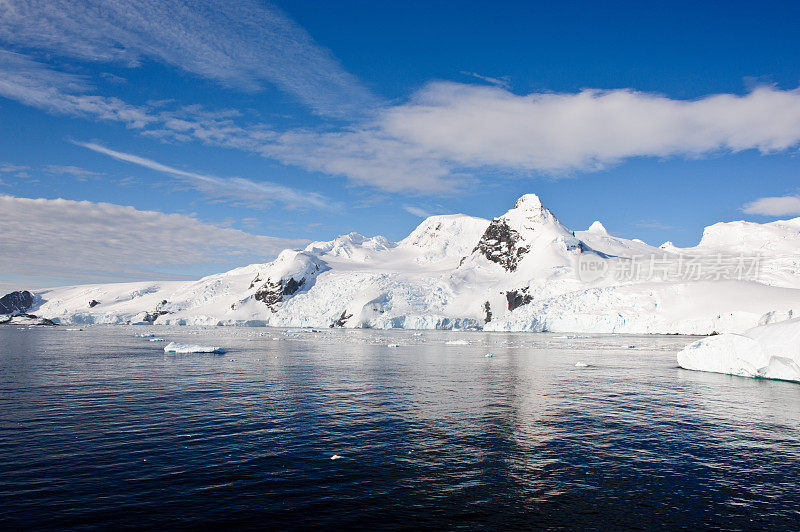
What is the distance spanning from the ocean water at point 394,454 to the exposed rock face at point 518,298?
125835mm

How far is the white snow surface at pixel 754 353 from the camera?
37875mm

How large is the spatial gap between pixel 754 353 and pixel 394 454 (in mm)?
37497

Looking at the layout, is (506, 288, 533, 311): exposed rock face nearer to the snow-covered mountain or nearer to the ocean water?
the snow-covered mountain

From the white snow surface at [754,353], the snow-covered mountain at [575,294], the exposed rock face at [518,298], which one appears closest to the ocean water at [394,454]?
the white snow surface at [754,353]

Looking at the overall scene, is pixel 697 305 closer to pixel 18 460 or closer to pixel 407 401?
pixel 407 401

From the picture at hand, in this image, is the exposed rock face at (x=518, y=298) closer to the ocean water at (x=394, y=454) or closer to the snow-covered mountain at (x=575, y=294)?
the snow-covered mountain at (x=575, y=294)

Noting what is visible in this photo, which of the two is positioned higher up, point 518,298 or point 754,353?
point 518,298

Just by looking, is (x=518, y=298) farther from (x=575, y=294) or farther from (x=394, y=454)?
(x=394, y=454)

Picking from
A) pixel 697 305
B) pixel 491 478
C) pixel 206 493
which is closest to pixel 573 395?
pixel 491 478

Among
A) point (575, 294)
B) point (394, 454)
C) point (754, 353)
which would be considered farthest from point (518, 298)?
point (394, 454)

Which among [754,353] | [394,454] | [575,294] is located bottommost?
[394,454]

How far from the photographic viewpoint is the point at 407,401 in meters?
29.2

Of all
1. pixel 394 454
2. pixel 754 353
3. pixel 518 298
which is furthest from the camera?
pixel 518 298

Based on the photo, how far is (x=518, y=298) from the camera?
540ft
